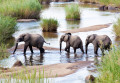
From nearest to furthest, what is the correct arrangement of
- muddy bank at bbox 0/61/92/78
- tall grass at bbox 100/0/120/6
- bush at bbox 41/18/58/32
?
muddy bank at bbox 0/61/92/78, bush at bbox 41/18/58/32, tall grass at bbox 100/0/120/6

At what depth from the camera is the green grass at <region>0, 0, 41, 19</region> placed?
2736 centimetres

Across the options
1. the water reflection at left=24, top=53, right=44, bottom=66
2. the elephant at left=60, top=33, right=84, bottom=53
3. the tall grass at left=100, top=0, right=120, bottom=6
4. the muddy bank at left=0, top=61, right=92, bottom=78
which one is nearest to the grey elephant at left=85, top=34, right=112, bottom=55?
the elephant at left=60, top=33, right=84, bottom=53

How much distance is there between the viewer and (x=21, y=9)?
27891 millimetres

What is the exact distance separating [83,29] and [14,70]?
39.0ft

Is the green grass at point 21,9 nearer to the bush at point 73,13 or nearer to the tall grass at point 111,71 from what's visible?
the bush at point 73,13

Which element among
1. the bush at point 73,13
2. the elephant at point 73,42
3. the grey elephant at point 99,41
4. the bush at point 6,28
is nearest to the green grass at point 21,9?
the bush at point 73,13

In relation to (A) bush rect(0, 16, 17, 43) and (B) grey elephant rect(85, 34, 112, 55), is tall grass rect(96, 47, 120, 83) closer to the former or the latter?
(B) grey elephant rect(85, 34, 112, 55)

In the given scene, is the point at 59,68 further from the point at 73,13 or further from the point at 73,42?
the point at 73,13

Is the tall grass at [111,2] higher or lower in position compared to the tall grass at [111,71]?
lower

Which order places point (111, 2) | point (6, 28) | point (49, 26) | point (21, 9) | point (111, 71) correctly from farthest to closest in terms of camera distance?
1. point (111, 2)
2. point (21, 9)
3. point (49, 26)
4. point (6, 28)
5. point (111, 71)

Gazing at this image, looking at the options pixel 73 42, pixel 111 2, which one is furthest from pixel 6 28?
pixel 111 2

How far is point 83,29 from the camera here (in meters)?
22.4

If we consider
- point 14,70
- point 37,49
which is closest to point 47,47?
point 37,49

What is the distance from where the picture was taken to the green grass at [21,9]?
27.4 m
